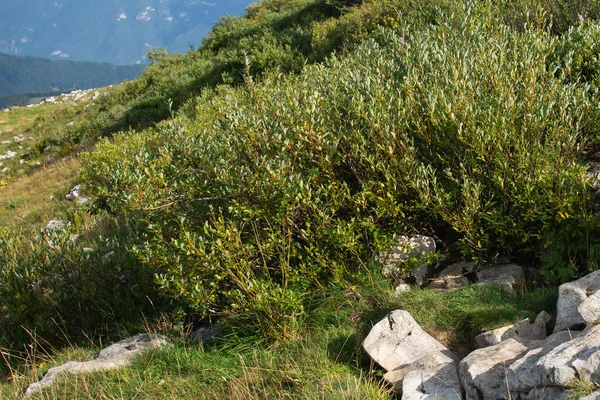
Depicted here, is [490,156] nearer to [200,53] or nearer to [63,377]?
[63,377]

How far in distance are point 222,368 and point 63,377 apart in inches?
70.5

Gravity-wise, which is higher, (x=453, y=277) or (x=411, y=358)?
(x=411, y=358)

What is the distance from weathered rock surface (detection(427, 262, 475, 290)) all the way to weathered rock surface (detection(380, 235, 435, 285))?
0.22 metres

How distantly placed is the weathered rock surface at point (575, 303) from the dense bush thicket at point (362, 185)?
692 millimetres

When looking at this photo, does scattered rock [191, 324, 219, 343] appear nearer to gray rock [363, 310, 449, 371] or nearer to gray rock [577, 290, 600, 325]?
gray rock [363, 310, 449, 371]

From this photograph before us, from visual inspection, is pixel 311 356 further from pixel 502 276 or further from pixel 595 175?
pixel 595 175

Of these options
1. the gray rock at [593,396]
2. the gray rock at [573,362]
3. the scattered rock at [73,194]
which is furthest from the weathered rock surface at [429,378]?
the scattered rock at [73,194]

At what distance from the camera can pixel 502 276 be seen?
580 centimetres

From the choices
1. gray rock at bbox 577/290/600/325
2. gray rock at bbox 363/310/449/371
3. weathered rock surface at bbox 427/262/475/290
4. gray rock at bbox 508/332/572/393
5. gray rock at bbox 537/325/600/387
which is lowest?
weathered rock surface at bbox 427/262/475/290

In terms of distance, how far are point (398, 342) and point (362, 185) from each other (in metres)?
1.88

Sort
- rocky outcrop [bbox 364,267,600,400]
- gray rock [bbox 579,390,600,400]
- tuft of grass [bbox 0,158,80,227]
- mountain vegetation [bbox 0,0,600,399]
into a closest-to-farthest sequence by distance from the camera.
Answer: gray rock [bbox 579,390,600,400], rocky outcrop [bbox 364,267,600,400], mountain vegetation [bbox 0,0,600,399], tuft of grass [bbox 0,158,80,227]

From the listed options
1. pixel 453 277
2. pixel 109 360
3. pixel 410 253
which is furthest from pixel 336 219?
pixel 109 360

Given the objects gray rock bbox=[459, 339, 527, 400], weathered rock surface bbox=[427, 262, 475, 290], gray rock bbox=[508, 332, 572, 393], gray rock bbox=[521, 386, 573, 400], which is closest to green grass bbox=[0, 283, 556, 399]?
weathered rock surface bbox=[427, 262, 475, 290]

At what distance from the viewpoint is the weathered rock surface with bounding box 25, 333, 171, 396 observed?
218 inches
